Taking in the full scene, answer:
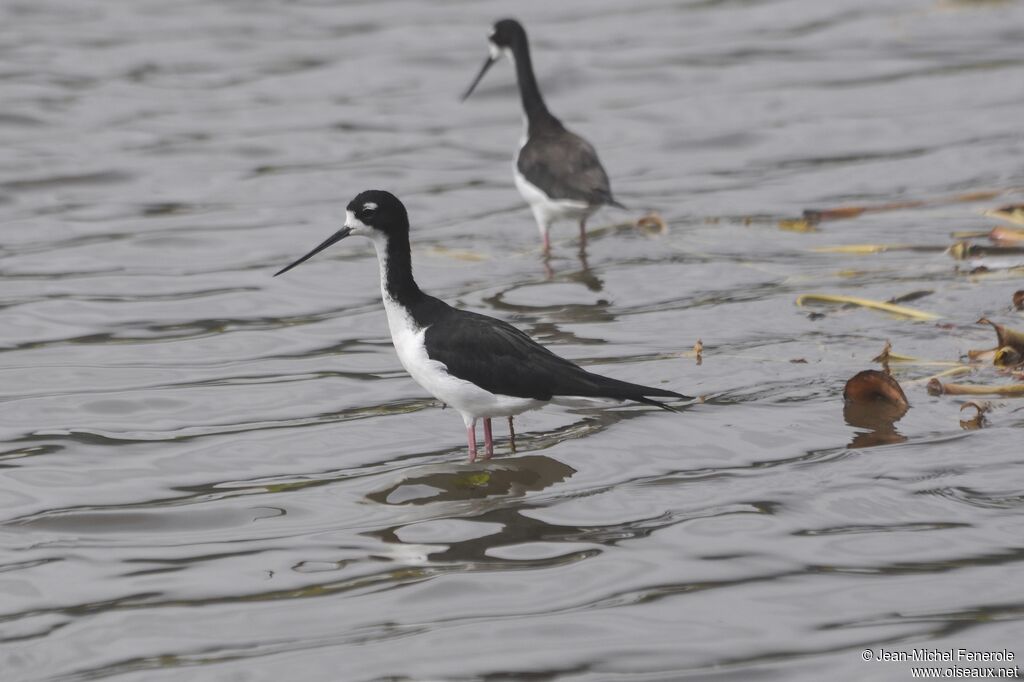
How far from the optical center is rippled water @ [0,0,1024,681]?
587 centimetres

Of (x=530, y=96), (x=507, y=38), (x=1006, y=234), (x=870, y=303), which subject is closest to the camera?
(x=870, y=303)

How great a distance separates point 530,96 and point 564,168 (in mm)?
Answer: 1507

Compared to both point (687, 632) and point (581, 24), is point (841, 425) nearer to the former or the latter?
point (687, 632)

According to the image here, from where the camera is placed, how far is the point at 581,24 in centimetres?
1997

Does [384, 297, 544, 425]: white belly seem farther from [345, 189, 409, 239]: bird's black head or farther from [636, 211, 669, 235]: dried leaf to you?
[636, 211, 669, 235]: dried leaf

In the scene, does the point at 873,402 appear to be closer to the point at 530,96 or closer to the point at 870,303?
the point at 870,303

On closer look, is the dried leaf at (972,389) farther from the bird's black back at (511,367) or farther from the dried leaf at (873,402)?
the bird's black back at (511,367)

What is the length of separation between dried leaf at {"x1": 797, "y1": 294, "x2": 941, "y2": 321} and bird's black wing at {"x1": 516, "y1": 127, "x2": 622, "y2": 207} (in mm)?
1885

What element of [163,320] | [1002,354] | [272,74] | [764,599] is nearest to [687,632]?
[764,599]

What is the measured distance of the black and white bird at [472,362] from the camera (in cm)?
752

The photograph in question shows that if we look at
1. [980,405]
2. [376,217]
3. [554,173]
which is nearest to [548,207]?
[554,173]

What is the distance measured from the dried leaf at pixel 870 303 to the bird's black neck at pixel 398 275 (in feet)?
9.29

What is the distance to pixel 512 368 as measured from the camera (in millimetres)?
7551

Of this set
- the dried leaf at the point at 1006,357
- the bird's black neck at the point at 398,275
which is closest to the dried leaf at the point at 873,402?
Result: the dried leaf at the point at 1006,357
